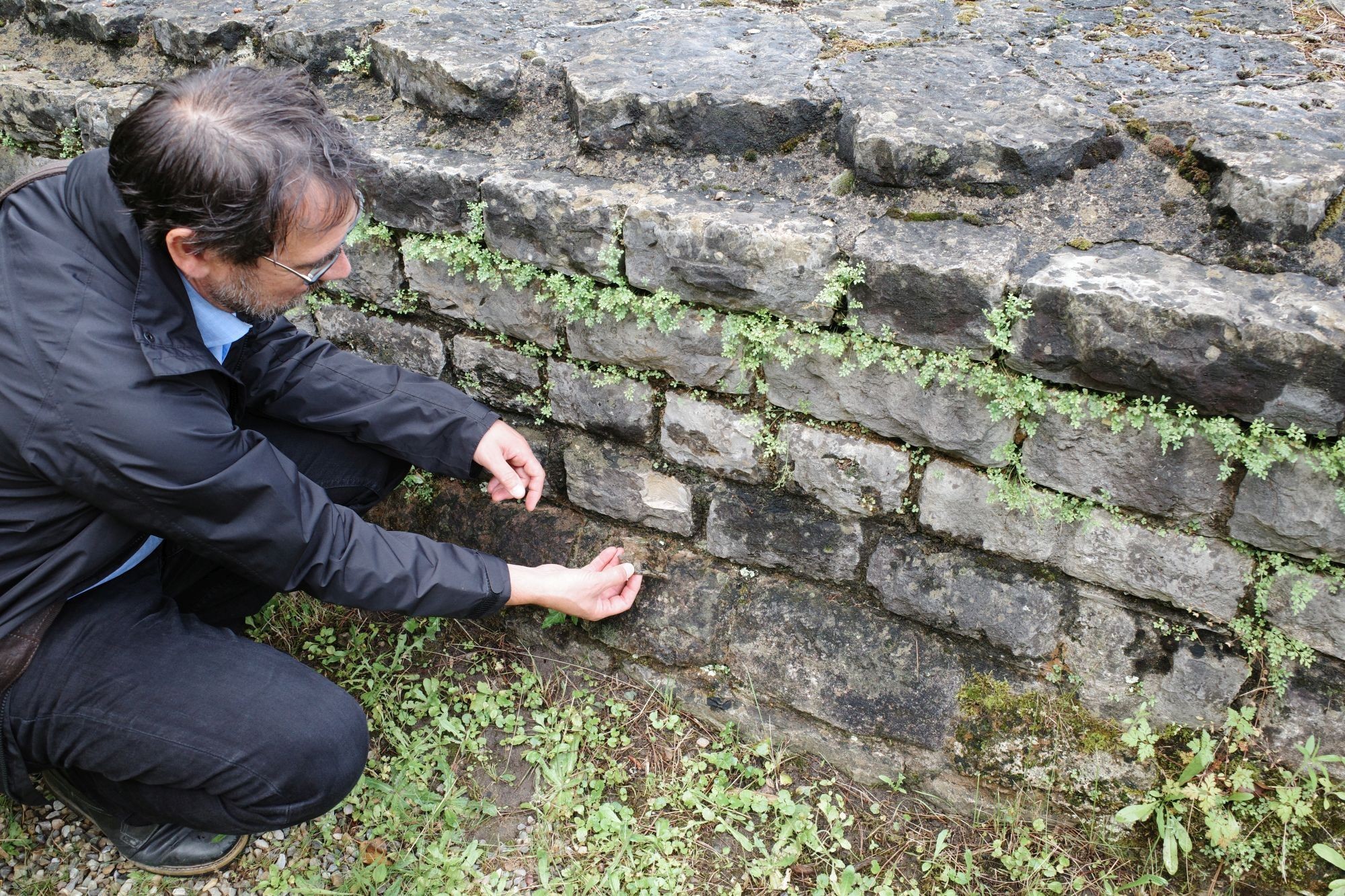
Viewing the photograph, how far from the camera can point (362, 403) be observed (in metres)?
2.57

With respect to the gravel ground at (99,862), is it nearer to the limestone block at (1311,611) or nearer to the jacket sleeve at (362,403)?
the jacket sleeve at (362,403)

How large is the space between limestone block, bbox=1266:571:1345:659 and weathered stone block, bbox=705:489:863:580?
0.94 meters

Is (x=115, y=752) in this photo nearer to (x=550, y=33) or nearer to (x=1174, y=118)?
(x=550, y=33)

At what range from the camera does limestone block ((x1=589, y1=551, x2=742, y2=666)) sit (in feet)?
8.77

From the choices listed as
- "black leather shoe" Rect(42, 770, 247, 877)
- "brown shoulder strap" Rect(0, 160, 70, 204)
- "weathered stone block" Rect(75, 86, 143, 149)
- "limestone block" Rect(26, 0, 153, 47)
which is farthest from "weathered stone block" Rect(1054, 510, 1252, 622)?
"limestone block" Rect(26, 0, 153, 47)

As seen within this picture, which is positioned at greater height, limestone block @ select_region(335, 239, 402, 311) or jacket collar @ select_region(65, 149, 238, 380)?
jacket collar @ select_region(65, 149, 238, 380)

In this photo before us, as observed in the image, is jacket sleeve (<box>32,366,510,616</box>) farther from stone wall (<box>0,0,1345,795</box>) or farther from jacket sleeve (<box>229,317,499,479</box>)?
stone wall (<box>0,0,1345,795</box>)

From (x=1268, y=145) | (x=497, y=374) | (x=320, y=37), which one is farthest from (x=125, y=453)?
(x=1268, y=145)

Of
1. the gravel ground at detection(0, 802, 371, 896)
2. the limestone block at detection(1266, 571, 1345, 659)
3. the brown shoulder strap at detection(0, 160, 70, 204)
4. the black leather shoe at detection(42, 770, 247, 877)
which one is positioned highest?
the brown shoulder strap at detection(0, 160, 70, 204)

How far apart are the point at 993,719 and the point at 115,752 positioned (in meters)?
2.08

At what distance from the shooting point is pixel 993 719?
241 cm

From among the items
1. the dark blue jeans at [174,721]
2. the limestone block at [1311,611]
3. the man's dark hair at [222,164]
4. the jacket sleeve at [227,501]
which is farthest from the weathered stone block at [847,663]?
the man's dark hair at [222,164]

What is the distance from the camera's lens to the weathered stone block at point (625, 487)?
2682 millimetres

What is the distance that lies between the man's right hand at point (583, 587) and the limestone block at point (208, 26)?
6.92 feet
